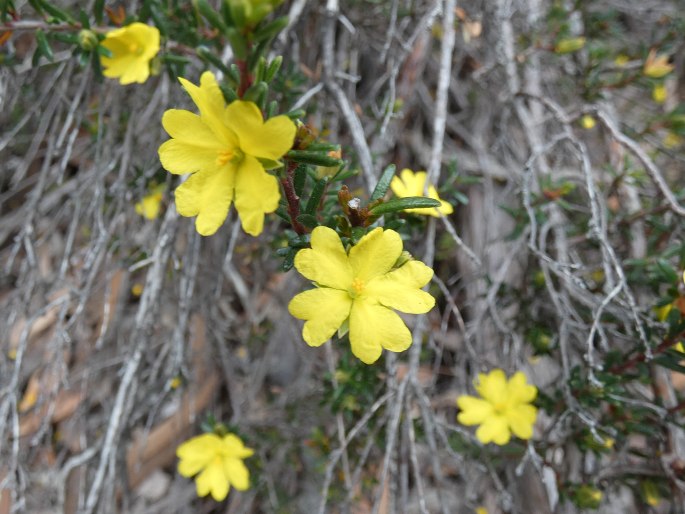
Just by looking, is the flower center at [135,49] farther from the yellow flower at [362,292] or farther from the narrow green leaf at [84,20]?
the yellow flower at [362,292]

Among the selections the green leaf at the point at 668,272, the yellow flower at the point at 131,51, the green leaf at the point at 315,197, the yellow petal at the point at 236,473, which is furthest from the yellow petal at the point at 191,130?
the yellow petal at the point at 236,473

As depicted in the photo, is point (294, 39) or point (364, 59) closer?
point (294, 39)

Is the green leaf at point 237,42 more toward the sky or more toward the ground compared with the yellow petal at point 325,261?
more toward the sky

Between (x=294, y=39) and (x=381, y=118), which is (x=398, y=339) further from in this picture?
(x=294, y=39)

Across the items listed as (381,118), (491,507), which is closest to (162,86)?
(381,118)

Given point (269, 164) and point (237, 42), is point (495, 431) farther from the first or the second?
point (237, 42)

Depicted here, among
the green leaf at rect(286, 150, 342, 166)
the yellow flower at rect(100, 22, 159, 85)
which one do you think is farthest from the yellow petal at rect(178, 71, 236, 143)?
the yellow flower at rect(100, 22, 159, 85)
